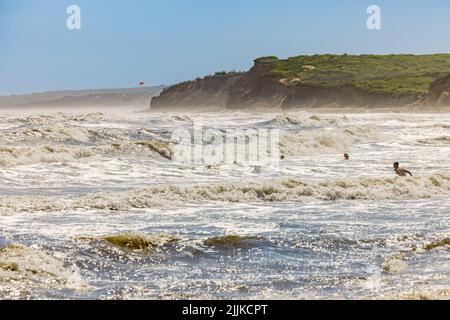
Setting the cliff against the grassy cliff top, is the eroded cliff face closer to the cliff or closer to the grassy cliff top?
the cliff

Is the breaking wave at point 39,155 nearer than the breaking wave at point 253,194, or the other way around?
the breaking wave at point 253,194

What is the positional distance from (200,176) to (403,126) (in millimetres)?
30151

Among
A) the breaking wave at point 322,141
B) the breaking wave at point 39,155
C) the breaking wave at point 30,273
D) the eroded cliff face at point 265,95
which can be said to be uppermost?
the breaking wave at point 30,273

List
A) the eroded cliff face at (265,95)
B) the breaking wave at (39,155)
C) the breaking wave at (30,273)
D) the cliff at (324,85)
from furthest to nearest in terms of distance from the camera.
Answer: the cliff at (324,85)
the eroded cliff face at (265,95)
the breaking wave at (39,155)
the breaking wave at (30,273)

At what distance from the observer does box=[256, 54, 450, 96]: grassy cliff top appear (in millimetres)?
99688

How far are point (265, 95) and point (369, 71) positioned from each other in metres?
19.1

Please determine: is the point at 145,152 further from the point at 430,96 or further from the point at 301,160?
the point at 430,96

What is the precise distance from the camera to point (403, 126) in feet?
162

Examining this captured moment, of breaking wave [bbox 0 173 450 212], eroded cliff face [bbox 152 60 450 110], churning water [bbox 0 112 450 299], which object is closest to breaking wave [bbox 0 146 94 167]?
churning water [bbox 0 112 450 299]

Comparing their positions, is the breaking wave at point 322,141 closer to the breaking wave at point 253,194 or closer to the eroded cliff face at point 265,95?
the breaking wave at point 253,194

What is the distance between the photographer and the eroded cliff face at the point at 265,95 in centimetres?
9450

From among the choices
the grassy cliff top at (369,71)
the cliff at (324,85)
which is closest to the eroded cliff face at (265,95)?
the cliff at (324,85)

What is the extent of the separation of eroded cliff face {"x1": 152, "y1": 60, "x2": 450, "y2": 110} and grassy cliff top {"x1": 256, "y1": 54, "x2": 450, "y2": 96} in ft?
3.72

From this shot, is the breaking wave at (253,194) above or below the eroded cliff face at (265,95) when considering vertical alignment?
above
